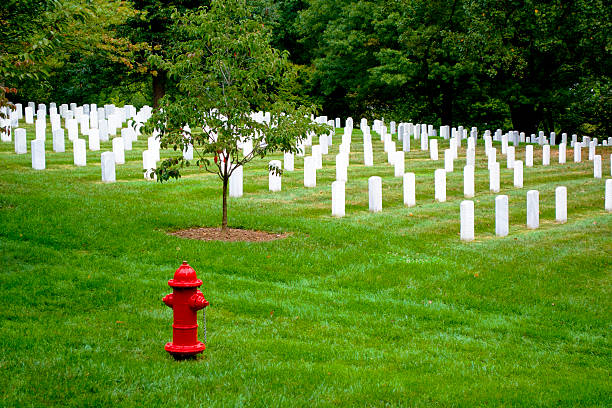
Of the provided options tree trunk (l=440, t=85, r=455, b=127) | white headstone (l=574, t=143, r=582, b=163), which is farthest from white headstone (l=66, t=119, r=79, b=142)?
tree trunk (l=440, t=85, r=455, b=127)

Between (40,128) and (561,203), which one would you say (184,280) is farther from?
(40,128)

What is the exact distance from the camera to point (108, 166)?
17781 mm

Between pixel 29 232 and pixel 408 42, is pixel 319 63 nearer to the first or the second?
pixel 408 42

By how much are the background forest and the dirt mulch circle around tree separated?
37.7ft

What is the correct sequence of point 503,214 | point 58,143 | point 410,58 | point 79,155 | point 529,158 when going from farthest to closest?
point 410,58 < point 529,158 < point 58,143 < point 79,155 < point 503,214

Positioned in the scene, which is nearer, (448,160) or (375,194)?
(375,194)

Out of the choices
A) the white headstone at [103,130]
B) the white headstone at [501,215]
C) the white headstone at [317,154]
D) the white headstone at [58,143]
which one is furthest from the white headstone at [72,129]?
the white headstone at [501,215]

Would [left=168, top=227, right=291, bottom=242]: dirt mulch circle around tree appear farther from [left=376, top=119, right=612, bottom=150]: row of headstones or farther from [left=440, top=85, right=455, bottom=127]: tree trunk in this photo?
[left=440, top=85, right=455, bottom=127]: tree trunk

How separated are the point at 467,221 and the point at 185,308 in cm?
835

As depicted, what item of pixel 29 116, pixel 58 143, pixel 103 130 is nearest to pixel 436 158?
pixel 103 130

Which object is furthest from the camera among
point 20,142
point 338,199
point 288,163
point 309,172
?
point 20,142

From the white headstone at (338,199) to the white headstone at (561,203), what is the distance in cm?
462

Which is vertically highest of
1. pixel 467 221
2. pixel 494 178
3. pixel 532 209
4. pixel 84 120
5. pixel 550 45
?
pixel 550 45

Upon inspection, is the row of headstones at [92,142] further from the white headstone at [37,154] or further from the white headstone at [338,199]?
the white headstone at [338,199]
